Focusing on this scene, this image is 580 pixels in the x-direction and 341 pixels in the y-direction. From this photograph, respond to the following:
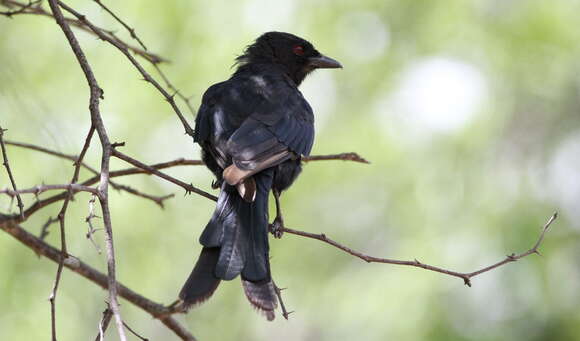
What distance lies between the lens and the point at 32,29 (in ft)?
28.5

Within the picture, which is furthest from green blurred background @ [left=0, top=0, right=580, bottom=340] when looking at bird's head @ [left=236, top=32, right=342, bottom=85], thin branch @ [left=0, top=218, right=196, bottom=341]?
thin branch @ [left=0, top=218, right=196, bottom=341]

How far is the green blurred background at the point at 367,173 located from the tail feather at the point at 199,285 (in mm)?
2899

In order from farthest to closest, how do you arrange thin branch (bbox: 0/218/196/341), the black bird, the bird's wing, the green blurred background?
the green blurred background → the bird's wing → thin branch (bbox: 0/218/196/341) → the black bird

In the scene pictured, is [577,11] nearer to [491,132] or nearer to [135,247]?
[491,132]

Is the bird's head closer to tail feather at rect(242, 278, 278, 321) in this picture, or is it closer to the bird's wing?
the bird's wing

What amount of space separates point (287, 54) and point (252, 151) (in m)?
2.06

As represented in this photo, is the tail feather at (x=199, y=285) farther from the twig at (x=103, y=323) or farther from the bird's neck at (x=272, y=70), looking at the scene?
the bird's neck at (x=272, y=70)

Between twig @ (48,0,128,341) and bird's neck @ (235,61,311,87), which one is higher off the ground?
bird's neck @ (235,61,311,87)

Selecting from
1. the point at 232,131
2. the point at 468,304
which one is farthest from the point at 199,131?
the point at 468,304

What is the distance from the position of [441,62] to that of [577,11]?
100 inches

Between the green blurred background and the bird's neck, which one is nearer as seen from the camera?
the bird's neck

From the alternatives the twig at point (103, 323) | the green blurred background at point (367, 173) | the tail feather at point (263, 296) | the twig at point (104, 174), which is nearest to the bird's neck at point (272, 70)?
the green blurred background at point (367, 173)

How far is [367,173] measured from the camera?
11.4m

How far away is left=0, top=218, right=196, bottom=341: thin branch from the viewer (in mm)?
3609
